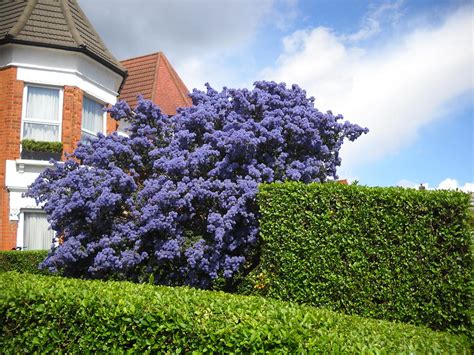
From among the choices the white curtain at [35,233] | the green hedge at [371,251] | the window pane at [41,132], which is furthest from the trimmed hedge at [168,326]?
the window pane at [41,132]

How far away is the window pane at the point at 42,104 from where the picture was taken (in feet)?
47.4

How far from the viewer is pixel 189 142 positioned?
8.29 m

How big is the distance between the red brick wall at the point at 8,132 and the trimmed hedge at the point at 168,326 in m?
8.76

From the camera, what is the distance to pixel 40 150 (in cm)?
1405

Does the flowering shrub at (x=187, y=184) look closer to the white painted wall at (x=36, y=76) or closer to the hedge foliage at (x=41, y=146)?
the hedge foliage at (x=41, y=146)

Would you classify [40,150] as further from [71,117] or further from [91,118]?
[91,118]

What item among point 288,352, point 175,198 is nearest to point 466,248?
point 288,352

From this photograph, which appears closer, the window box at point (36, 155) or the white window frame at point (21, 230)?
the white window frame at point (21, 230)

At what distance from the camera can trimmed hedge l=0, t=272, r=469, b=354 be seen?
145 inches

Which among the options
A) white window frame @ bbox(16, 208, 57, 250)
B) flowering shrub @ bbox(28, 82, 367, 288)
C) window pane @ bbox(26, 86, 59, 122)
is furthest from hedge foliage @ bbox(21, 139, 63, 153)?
flowering shrub @ bbox(28, 82, 367, 288)

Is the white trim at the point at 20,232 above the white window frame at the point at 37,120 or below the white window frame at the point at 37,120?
below

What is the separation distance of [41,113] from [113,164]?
786 cm

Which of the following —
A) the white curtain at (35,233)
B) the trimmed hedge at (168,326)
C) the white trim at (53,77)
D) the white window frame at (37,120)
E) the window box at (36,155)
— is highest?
the white trim at (53,77)

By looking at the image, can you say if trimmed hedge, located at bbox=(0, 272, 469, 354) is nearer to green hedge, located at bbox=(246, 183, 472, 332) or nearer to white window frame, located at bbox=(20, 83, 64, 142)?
green hedge, located at bbox=(246, 183, 472, 332)
